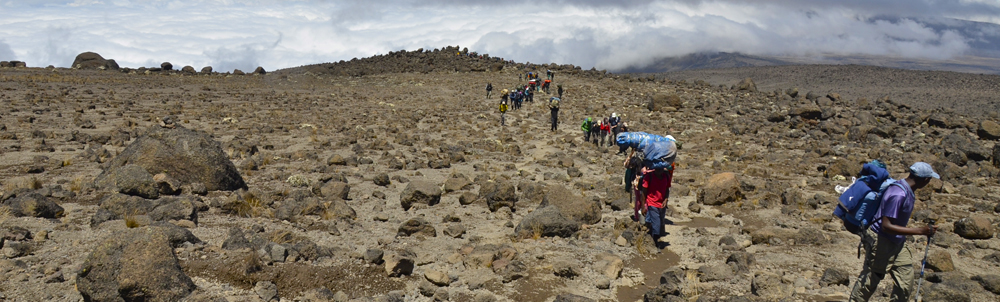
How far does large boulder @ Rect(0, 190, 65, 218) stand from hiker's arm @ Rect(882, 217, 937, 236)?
30.4 ft

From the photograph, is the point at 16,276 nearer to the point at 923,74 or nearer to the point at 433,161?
the point at 433,161

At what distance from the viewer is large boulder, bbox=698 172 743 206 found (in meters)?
10.8

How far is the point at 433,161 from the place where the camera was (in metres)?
14.1

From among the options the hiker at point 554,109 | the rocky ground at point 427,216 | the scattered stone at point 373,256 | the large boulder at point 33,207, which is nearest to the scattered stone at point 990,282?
the rocky ground at point 427,216

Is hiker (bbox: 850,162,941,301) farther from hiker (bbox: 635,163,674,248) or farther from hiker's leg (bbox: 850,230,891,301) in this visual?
hiker (bbox: 635,163,674,248)

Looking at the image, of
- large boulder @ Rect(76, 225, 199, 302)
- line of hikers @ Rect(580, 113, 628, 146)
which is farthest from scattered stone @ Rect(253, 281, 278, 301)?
line of hikers @ Rect(580, 113, 628, 146)

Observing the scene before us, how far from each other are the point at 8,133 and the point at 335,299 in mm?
14835

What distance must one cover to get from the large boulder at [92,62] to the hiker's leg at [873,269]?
5491cm

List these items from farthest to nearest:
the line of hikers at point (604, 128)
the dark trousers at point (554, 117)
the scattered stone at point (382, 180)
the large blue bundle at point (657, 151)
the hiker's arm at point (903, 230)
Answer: the dark trousers at point (554, 117) < the line of hikers at point (604, 128) < the scattered stone at point (382, 180) < the large blue bundle at point (657, 151) < the hiker's arm at point (903, 230)

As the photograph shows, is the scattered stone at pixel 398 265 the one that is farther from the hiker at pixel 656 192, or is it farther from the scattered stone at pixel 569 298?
the hiker at pixel 656 192

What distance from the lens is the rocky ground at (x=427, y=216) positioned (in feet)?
19.5

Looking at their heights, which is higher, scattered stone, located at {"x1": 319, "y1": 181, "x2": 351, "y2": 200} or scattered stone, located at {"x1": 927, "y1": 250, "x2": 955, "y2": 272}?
scattered stone, located at {"x1": 319, "y1": 181, "x2": 351, "y2": 200}

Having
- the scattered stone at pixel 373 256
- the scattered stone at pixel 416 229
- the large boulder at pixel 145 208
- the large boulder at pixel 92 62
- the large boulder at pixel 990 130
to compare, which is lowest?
the large boulder at pixel 990 130

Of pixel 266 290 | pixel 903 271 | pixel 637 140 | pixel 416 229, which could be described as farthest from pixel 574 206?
pixel 266 290
